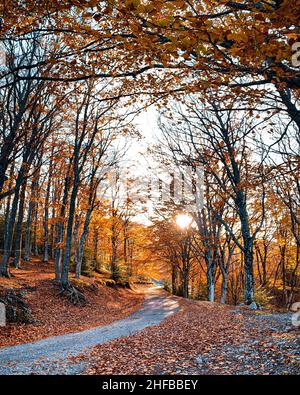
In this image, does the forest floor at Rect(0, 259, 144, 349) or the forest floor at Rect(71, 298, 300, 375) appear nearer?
the forest floor at Rect(71, 298, 300, 375)

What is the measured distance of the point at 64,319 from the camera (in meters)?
12.7

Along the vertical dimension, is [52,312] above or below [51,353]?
below

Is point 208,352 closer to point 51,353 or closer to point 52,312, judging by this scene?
point 51,353

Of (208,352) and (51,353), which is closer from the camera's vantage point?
(208,352)

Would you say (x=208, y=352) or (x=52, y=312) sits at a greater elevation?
(x=208, y=352)

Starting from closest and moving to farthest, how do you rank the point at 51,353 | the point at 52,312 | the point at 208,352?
the point at 208,352 < the point at 51,353 < the point at 52,312

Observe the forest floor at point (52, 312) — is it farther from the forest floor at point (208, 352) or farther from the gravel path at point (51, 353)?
the forest floor at point (208, 352)

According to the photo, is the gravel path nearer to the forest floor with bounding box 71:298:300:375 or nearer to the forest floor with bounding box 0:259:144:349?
the forest floor with bounding box 71:298:300:375

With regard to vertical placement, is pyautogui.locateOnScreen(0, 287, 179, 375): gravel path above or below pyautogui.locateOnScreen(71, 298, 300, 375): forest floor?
below

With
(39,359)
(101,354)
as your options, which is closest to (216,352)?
(101,354)

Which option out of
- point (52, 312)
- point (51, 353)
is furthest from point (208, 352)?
point (52, 312)

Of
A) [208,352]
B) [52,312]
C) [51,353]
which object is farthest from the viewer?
[52,312]

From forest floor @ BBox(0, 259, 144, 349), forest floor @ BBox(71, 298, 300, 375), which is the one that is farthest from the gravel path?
forest floor @ BBox(0, 259, 144, 349)

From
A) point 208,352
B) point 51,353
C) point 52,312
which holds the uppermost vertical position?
point 208,352
